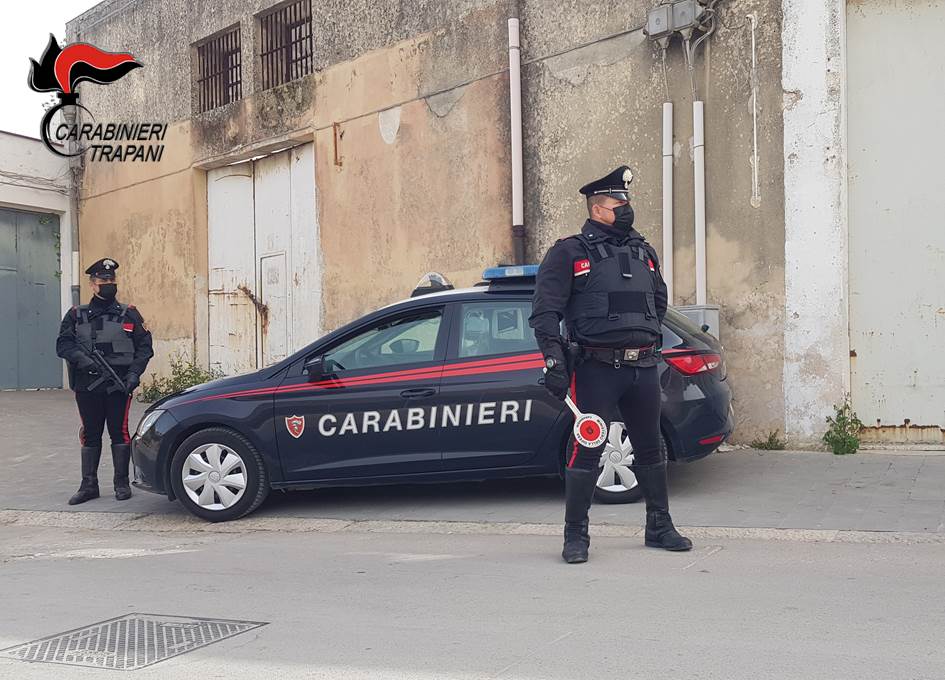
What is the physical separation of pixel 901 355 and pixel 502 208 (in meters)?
4.30

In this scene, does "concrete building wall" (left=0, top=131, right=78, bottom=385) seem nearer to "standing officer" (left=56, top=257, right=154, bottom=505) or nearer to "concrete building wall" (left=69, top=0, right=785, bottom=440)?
"concrete building wall" (left=69, top=0, right=785, bottom=440)

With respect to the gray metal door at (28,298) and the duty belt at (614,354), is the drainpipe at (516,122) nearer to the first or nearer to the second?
the duty belt at (614,354)

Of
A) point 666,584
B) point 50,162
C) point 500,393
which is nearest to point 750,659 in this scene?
point 666,584

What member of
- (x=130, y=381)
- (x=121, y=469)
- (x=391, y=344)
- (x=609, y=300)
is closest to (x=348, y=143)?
(x=130, y=381)

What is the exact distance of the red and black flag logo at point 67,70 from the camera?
59.9 feet

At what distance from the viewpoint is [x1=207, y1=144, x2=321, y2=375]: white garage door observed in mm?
14273

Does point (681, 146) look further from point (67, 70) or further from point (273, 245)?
point (67, 70)

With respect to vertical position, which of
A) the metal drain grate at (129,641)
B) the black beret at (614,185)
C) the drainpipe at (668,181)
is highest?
the drainpipe at (668,181)

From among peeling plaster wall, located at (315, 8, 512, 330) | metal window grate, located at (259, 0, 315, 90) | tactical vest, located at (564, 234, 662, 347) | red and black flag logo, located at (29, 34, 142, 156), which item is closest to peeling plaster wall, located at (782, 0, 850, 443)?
peeling plaster wall, located at (315, 8, 512, 330)

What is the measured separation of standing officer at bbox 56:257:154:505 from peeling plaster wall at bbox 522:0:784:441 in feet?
14.5

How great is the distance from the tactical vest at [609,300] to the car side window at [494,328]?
5.49 feet

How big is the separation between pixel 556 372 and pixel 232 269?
11.0 metres

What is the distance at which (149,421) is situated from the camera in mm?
7672

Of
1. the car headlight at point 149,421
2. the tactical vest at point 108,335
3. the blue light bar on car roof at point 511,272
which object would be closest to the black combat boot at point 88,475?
the tactical vest at point 108,335
